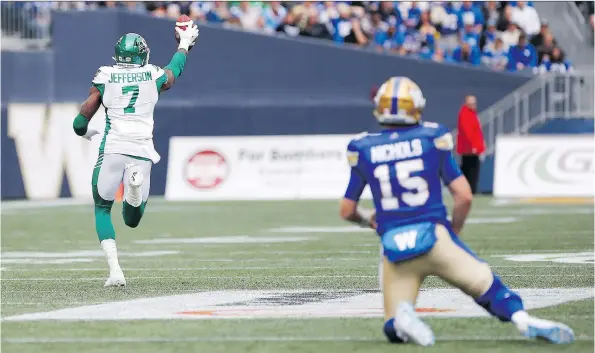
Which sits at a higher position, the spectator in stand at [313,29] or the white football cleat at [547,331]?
the spectator in stand at [313,29]

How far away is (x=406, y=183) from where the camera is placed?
7066 millimetres

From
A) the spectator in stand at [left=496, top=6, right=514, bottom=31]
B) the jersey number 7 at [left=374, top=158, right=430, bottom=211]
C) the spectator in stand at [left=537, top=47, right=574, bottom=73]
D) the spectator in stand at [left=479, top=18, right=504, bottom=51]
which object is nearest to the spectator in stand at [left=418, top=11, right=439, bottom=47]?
the spectator in stand at [left=479, top=18, right=504, bottom=51]

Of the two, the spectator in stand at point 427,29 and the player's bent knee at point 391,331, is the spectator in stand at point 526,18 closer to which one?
the spectator in stand at point 427,29

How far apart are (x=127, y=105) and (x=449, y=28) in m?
18.2

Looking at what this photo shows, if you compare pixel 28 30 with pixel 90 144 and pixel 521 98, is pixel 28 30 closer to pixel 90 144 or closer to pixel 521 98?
pixel 90 144

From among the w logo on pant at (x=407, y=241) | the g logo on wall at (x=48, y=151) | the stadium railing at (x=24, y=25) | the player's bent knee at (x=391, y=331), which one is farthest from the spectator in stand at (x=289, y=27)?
the player's bent knee at (x=391, y=331)

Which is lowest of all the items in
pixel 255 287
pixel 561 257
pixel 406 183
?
pixel 561 257

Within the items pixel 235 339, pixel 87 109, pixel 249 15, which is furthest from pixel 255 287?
pixel 249 15

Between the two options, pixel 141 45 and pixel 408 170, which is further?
pixel 141 45

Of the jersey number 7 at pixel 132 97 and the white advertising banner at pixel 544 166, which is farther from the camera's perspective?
the white advertising banner at pixel 544 166

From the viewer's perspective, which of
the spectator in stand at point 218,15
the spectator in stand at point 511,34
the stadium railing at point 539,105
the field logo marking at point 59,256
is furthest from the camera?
the spectator in stand at point 218,15

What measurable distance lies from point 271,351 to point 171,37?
2160cm

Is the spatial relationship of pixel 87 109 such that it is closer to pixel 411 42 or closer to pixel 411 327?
pixel 411 327

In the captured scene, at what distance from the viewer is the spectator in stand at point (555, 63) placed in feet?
90.1
